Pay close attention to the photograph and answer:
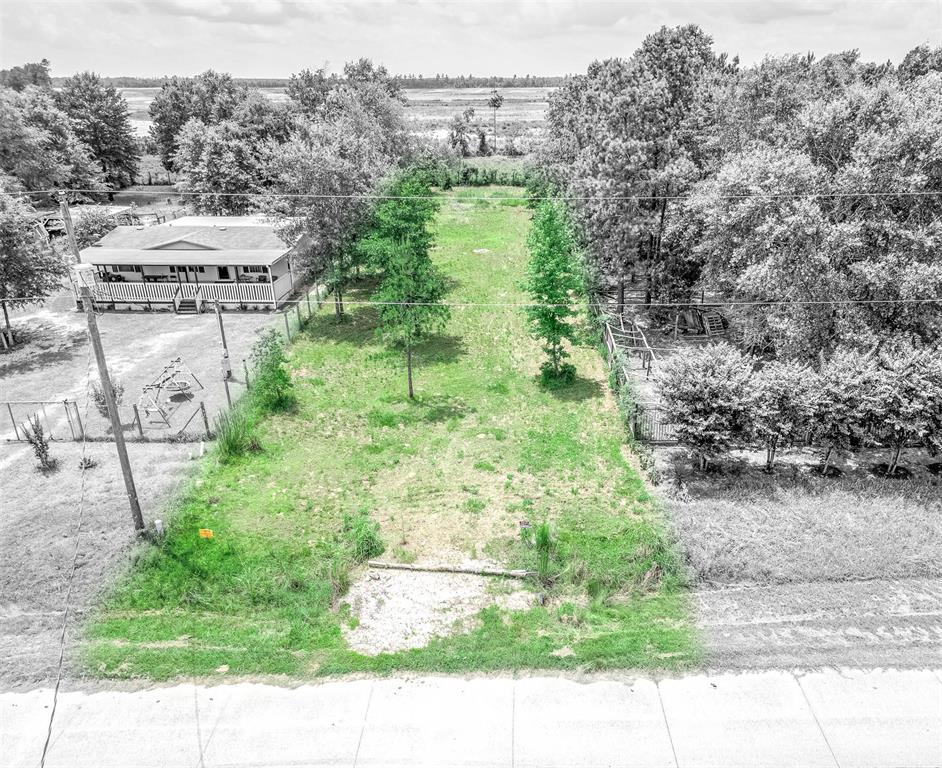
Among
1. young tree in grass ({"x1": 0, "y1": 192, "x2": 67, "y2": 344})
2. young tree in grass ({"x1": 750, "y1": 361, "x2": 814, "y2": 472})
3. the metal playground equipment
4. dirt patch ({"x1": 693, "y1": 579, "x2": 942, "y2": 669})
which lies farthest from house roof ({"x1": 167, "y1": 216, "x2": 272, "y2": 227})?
dirt patch ({"x1": 693, "y1": 579, "x2": 942, "y2": 669})

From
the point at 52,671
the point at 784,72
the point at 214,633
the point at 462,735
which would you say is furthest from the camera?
the point at 784,72

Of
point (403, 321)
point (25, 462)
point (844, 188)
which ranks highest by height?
point (844, 188)

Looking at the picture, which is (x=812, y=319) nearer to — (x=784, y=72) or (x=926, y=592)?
(x=926, y=592)

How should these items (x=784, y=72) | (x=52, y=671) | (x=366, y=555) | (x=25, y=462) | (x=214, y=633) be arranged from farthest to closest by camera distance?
1. (x=784, y=72)
2. (x=25, y=462)
3. (x=366, y=555)
4. (x=214, y=633)
5. (x=52, y=671)

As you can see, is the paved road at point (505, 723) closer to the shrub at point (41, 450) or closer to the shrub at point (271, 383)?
the shrub at point (41, 450)

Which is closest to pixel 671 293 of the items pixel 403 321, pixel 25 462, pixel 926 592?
pixel 403 321

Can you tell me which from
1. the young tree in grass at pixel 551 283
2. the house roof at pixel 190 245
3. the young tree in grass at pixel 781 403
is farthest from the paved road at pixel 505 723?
the house roof at pixel 190 245

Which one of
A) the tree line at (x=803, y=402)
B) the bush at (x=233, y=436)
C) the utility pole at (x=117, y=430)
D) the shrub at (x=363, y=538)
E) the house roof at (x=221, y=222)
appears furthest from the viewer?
the house roof at (x=221, y=222)
